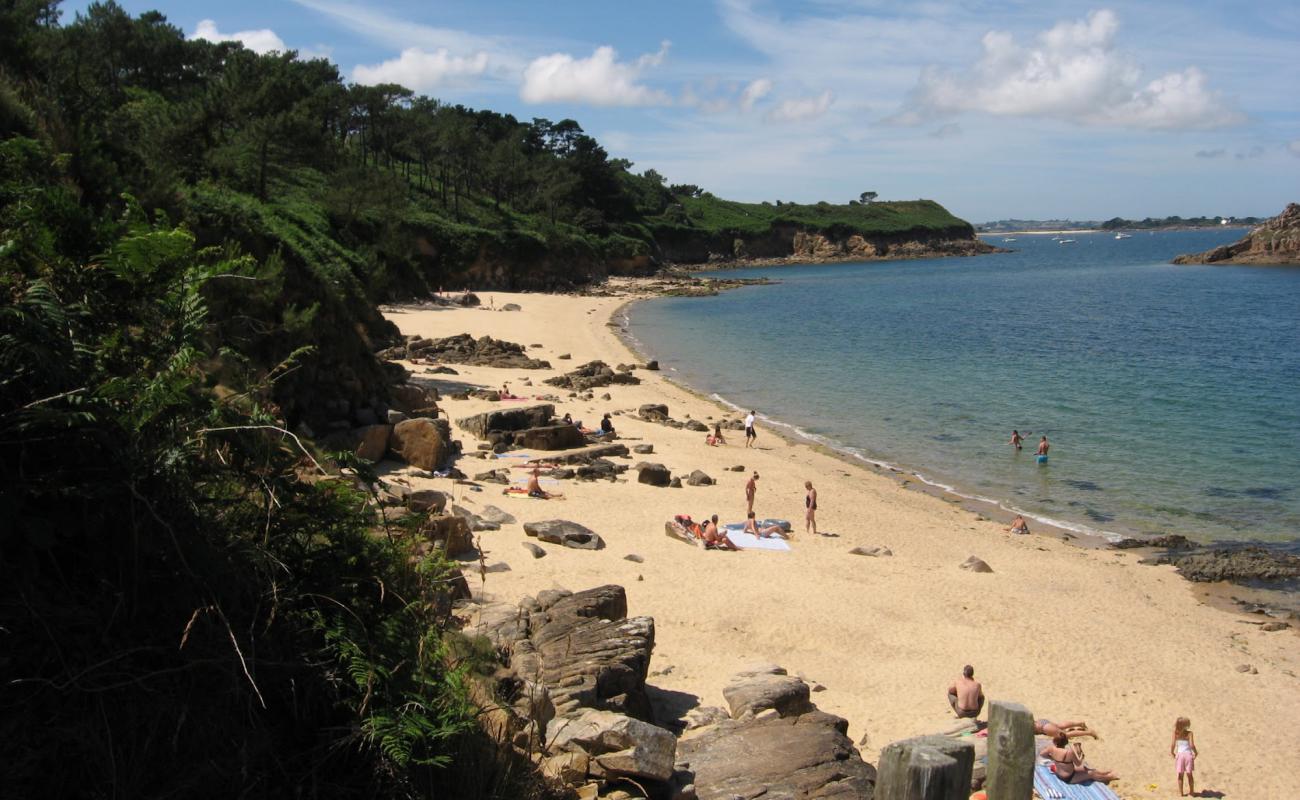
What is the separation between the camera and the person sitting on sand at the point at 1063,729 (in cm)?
1066

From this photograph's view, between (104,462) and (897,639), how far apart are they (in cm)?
1186

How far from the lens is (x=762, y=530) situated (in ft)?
61.1

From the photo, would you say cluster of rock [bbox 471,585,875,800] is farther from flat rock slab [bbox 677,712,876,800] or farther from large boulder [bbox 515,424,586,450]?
large boulder [bbox 515,424,586,450]

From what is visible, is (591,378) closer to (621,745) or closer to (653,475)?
(653,475)

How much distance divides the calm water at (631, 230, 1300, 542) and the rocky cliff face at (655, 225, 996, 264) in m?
44.0

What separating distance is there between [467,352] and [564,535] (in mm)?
23980

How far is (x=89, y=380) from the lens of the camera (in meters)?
4.50

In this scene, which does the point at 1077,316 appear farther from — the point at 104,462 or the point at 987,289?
the point at 104,462

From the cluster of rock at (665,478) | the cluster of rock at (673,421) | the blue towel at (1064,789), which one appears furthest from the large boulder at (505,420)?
the blue towel at (1064,789)

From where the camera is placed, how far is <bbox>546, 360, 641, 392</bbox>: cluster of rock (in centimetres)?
3456

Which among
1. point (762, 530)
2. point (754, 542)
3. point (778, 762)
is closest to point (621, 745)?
point (778, 762)

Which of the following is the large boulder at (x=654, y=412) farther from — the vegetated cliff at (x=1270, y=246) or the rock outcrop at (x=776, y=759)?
the vegetated cliff at (x=1270, y=246)

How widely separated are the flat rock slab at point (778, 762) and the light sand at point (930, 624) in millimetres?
1950

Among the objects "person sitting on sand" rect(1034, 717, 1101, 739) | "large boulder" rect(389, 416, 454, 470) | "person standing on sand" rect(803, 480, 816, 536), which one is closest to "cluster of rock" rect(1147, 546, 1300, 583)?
"person standing on sand" rect(803, 480, 816, 536)
